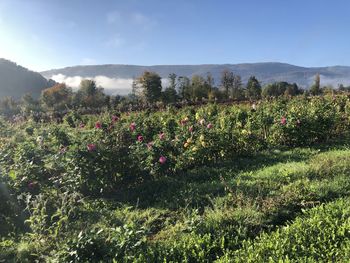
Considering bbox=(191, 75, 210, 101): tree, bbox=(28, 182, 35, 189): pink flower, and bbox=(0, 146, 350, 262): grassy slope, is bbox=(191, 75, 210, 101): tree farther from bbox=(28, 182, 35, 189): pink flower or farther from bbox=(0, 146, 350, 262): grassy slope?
bbox=(28, 182, 35, 189): pink flower

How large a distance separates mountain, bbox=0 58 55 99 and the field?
14340cm

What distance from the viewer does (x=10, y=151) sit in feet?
25.4

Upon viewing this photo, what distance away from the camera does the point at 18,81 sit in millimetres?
148375

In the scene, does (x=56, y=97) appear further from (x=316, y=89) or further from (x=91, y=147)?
(x=91, y=147)

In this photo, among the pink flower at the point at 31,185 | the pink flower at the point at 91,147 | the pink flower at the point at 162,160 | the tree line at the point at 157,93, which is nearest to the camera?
the pink flower at the point at 31,185

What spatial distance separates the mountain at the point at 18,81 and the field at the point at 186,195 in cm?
14340

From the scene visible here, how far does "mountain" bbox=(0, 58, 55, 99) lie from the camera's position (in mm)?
144113

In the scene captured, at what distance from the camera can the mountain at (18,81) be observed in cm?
14411

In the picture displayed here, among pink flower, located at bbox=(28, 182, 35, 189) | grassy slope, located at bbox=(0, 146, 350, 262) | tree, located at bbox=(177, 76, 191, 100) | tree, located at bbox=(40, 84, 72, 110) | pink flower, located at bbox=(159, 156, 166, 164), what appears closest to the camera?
grassy slope, located at bbox=(0, 146, 350, 262)

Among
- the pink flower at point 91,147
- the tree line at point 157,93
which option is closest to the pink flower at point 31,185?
the pink flower at point 91,147

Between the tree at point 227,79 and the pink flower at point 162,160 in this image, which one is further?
the tree at point 227,79

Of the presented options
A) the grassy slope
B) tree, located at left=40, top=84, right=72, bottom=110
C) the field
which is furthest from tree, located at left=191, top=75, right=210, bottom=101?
the grassy slope

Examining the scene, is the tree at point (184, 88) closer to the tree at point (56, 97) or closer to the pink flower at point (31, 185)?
the tree at point (56, 97)

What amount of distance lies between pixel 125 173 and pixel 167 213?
5.13 ft
